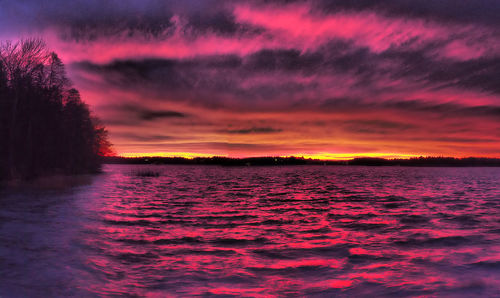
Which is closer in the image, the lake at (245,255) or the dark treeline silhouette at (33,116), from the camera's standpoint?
the lake at (245,255)

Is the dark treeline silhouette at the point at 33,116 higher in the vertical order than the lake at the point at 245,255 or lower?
higher

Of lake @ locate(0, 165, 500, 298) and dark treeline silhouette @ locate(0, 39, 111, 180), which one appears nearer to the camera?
lake @ locate(0, 165, 500, 298)

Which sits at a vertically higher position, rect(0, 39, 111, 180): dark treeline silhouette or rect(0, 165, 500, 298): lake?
rect(0, 39, 111, 180): dark treeline silhouette

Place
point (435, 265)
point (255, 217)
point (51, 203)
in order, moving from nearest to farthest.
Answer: point (435, 265)
point (255, 217)
point (51, 203)

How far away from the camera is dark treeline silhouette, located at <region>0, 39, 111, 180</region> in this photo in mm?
41375

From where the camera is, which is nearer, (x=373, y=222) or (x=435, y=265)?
(x=435, y=265)

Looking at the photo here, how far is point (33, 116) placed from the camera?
44062 millimetres

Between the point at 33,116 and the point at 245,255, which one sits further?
the point at 33,116

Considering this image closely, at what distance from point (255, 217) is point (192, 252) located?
8.54 meters

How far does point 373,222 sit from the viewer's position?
17.4m

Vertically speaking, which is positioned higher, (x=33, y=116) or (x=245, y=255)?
(x=33, y=116)

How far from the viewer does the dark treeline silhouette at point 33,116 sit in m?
41.4

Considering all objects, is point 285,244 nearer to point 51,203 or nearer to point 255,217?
point 255,217

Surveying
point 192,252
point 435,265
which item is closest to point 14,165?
point 192,252
